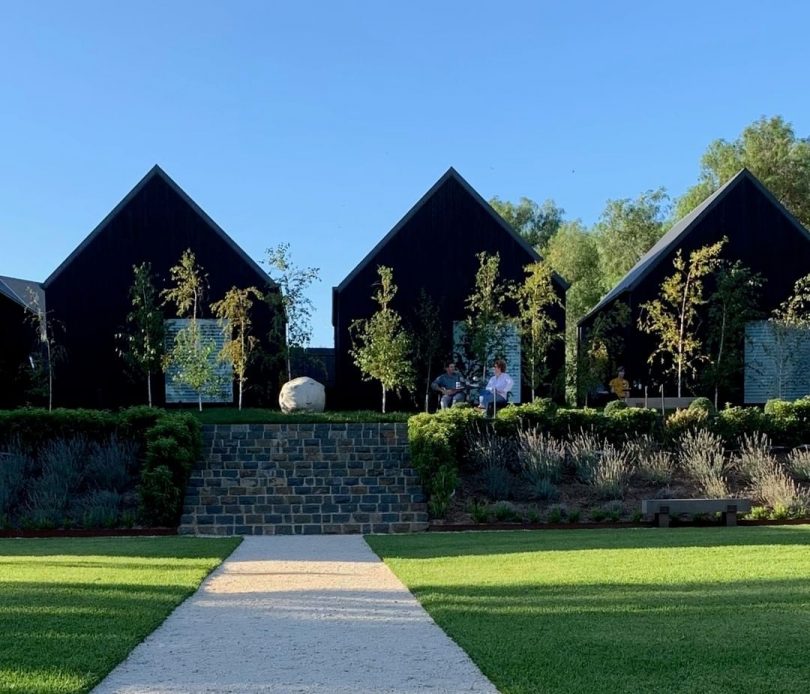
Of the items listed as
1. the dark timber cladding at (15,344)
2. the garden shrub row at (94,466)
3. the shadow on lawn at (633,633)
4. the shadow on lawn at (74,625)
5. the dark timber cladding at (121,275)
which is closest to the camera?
the shadow on lawn at (633,633)

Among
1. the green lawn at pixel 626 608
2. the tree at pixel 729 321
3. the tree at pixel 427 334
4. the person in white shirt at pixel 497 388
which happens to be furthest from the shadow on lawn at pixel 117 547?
the tree at pixel 729 321

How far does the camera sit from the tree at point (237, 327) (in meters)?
21.6

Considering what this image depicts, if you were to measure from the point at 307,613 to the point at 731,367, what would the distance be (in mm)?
18154

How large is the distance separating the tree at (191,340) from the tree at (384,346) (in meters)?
3.66

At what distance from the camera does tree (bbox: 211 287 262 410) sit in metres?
21.6

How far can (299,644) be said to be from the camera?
18.1 feet

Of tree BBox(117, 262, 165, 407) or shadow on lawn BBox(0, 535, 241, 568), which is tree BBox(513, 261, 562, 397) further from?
shadow on lawn BBox(0, 535, 241, 568)

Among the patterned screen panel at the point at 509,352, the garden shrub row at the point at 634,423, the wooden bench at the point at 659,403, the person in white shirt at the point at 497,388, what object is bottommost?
the garden shrub row at the point at 634,423

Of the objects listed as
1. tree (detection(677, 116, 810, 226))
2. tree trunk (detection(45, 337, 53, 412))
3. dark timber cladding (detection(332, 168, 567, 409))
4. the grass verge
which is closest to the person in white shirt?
the grass verge

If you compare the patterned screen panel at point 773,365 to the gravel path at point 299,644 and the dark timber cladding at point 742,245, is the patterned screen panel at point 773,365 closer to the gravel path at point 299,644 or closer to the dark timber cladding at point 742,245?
the dark timber cladding at point 742,245

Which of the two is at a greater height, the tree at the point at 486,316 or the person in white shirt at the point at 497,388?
the tree at the point at 486,316

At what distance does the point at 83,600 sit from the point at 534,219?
174ft

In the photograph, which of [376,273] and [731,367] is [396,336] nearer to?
[376,273]

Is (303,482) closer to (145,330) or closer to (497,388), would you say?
(497,388)
